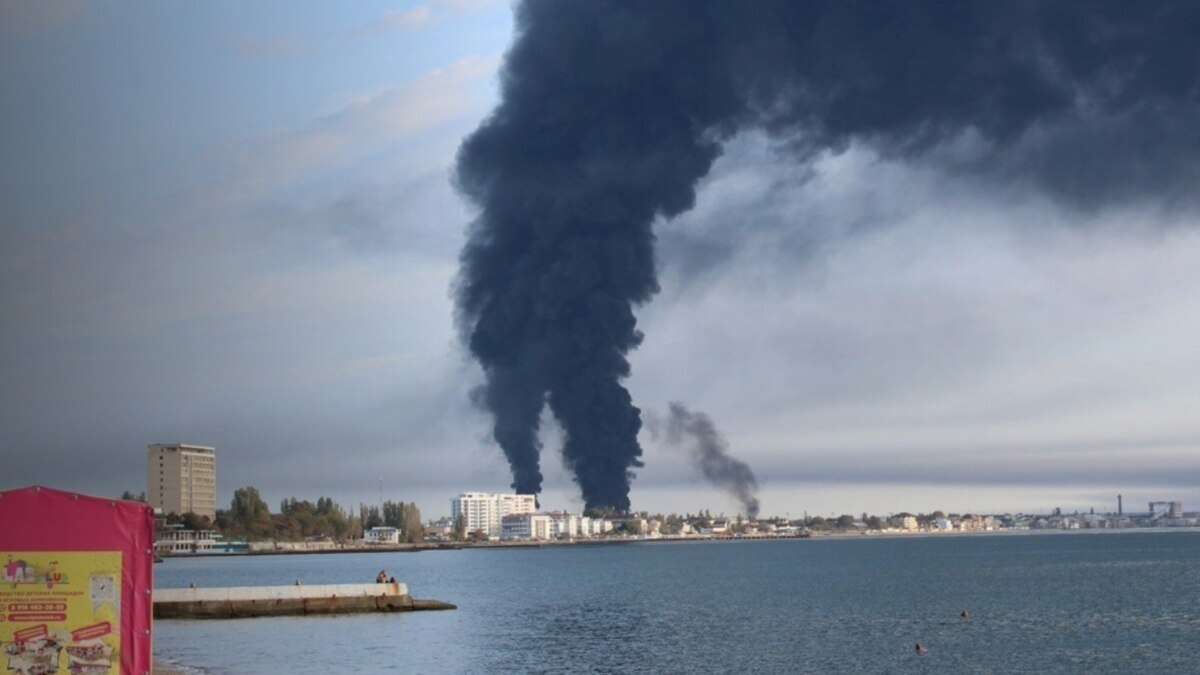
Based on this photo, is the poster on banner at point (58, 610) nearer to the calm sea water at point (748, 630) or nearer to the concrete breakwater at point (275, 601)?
the calm sea water at point (748, 630)

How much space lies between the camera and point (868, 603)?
78.7 metres

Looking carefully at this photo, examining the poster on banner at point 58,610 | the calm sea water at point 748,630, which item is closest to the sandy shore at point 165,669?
the calm sea water at point 748,630

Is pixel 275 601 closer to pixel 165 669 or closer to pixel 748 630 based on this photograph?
pixel 748 630

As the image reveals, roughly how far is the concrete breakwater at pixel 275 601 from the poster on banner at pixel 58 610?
177ft

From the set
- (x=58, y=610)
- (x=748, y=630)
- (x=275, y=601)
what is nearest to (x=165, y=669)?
(x=275, y=601)

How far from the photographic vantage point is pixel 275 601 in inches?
2724

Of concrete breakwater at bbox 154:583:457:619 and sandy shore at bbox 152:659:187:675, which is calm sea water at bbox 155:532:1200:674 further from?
concrete breakwater at bbox 154:583:457:619

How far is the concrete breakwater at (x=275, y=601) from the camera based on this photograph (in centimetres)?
6875

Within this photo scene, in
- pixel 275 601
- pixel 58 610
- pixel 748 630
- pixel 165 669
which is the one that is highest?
pixel 58 610

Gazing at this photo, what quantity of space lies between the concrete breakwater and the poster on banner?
53.9m

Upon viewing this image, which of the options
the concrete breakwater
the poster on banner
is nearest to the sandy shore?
the concrete breakwater

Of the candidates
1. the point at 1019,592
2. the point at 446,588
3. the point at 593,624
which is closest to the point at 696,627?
the point at 593,624

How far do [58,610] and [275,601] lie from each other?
5485 centimetres

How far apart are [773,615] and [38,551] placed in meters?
56.7
